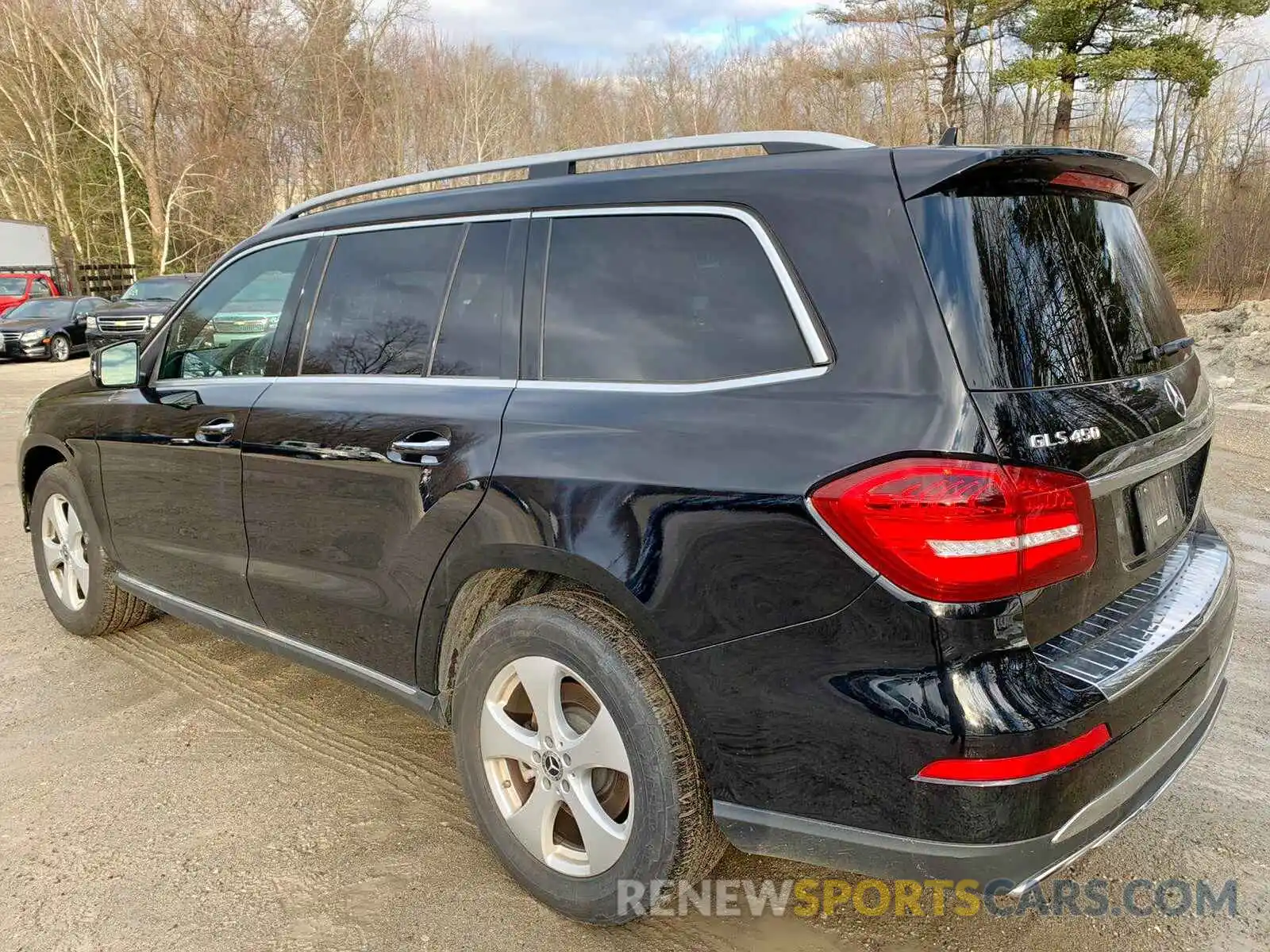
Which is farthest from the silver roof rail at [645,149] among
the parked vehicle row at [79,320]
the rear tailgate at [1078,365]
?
the parked vehicle row at [79,320]

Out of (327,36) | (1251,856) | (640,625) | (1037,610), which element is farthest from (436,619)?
(327,36)

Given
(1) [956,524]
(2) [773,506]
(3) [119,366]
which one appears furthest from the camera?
(3) [119,366]

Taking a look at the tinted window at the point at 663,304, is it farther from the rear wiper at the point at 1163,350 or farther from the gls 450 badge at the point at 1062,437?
the rear wiper at the point at 1163,350

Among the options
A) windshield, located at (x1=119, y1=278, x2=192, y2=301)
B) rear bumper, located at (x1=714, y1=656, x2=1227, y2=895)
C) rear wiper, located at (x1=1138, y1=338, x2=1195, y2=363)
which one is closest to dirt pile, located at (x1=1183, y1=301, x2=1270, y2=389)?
rear wiper, located at (x1=1138, y1=338, x2=1195, y2=363)

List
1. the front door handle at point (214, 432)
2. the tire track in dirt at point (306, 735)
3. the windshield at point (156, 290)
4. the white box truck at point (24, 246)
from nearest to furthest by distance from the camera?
the tire track in dirt at point (306, 735), the front door handle at point (214, 432), the windshield at point (156, 290), the white box truck at point (24, 246)

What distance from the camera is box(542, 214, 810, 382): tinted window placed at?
6.74 ft

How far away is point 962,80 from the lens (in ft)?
86.1

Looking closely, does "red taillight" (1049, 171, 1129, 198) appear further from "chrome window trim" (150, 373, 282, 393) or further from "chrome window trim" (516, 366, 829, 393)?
"chrome window trim" (150, 373, 282, 393)

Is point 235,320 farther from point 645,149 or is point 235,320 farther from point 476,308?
point 645,149

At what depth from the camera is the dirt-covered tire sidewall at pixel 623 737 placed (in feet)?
6.96

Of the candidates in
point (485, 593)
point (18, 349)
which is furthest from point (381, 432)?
point (18, 349)

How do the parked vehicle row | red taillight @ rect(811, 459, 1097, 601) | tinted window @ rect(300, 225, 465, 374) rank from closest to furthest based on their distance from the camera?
red taillight @ rect(811, 459, 1097, 601)
tinted window @ rect(300, 225, 465, 374)
the parked vehicle row

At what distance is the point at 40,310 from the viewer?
802 inches

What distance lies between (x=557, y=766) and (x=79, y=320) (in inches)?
868
